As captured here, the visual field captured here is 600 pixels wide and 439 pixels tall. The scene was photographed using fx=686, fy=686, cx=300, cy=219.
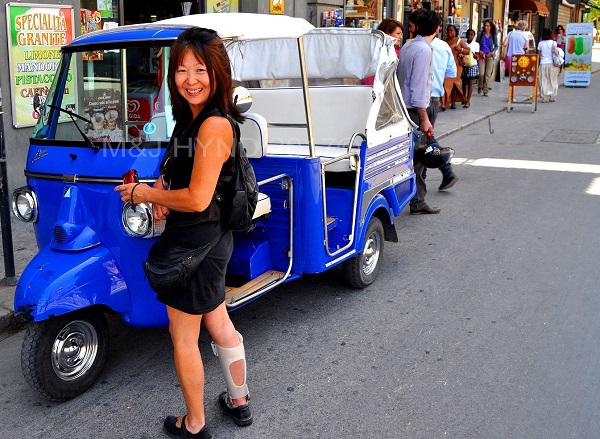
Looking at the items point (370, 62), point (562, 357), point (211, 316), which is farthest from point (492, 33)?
point (211, 316)

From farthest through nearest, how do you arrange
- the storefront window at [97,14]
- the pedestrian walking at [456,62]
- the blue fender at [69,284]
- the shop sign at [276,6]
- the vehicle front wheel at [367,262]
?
the pedestrian walking at [456,62], the shop sign at [276,6], the storefront window at [97,14], the vehicle front wheel at [367,262], the blue fender at [69,284]

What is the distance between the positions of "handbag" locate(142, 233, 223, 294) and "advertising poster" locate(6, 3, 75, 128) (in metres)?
4.63

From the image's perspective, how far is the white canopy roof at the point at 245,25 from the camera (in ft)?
13.4

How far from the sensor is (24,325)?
4.70 metres

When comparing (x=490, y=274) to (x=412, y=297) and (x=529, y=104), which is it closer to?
(x=412, y=297)

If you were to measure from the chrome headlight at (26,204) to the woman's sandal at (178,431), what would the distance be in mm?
1465

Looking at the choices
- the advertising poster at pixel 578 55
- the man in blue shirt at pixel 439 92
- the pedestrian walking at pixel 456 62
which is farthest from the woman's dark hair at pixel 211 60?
the advertising poster at pixel 578 55

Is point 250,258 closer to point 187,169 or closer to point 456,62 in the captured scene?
point 187,169

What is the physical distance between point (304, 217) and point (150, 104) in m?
1.17

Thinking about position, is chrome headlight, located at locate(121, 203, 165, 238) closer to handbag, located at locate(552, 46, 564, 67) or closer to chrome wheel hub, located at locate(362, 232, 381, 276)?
chrome wheel hub, located at locate(362, 232, 381, 276)

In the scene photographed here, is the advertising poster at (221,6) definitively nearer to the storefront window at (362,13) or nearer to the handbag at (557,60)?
the storefront window at (362,13)

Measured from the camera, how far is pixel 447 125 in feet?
46.0

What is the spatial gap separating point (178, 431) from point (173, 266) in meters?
0.87

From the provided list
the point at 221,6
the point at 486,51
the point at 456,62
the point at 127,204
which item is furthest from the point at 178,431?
the point at 486,51
